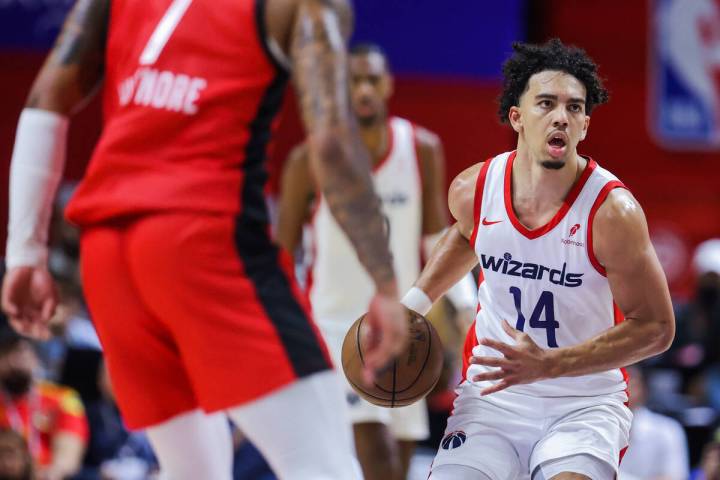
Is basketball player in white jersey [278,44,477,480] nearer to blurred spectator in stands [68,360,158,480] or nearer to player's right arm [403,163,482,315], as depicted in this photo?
blurred spectator in stands [68,360,158,480]

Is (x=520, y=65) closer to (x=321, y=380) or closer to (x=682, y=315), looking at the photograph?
(x=321, y=380)

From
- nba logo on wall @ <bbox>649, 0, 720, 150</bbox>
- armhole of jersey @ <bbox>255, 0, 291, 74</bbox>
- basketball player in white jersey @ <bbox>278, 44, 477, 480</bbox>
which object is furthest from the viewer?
nba logo on wall @ <bbox>649, 0, 720, 150</bbox>

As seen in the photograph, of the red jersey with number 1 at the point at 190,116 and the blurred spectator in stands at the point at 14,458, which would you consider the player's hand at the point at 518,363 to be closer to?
the red jersey with number 1 at the point at 190,116

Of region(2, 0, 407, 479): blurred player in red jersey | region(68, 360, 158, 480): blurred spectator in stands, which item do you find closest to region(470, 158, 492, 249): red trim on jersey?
region(2, 0, 407, 479): blurred player in red jersey

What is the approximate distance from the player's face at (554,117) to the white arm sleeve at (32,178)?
5.12ft

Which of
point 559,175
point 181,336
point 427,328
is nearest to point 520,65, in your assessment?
point 559,175

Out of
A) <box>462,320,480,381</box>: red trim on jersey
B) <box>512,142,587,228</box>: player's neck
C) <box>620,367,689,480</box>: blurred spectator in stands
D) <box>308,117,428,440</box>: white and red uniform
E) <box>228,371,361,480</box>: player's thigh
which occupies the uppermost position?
<box>512,142,587,228</box>: player's neck

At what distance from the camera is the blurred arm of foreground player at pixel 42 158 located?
297cm

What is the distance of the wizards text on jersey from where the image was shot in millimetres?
3701

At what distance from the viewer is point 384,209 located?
19.8ft

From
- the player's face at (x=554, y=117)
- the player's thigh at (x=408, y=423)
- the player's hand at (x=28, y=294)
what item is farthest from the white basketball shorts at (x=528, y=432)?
the player's thigh at (x=408, y=423)

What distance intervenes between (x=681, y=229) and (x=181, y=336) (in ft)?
35.7

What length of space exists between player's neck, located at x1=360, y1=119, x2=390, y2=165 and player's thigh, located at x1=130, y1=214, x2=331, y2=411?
10.8 ft

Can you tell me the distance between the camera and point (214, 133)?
2846mm
